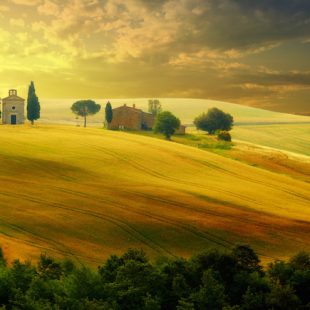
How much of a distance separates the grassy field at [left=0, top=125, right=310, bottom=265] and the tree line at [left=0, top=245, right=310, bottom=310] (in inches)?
449

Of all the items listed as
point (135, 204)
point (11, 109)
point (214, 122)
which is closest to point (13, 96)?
point (11, 109)

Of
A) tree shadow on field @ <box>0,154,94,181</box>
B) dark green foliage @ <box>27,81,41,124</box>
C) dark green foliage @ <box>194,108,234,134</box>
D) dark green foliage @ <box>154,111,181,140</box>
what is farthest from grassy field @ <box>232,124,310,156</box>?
tree shadow on field @ <box>0,154,94,181</box>

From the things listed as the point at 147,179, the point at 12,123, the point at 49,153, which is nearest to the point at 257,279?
the point at 147,179

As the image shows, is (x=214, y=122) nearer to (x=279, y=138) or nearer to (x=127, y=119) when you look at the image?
(x=279, y=138)

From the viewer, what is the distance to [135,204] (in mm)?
53812

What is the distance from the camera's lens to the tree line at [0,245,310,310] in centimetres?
2405

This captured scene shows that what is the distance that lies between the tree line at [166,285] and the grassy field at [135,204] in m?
11.4

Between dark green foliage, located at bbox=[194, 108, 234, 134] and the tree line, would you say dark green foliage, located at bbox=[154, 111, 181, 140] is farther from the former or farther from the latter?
the tree line

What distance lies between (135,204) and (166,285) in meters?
27.0

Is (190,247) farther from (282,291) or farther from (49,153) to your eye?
(49,153)

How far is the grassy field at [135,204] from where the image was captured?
144 ft

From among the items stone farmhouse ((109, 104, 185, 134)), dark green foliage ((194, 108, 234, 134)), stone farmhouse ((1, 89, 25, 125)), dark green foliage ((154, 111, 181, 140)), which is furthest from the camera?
dark green foliage ((194, 108, 234, 134))

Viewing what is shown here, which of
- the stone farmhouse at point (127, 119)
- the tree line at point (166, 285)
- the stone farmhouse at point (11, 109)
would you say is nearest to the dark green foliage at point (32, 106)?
the stone farmhouse at point (11, 109)

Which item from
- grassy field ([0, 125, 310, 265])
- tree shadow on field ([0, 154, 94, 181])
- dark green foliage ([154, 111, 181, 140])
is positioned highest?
dark green foliage ([154, 111, 181, 140])
